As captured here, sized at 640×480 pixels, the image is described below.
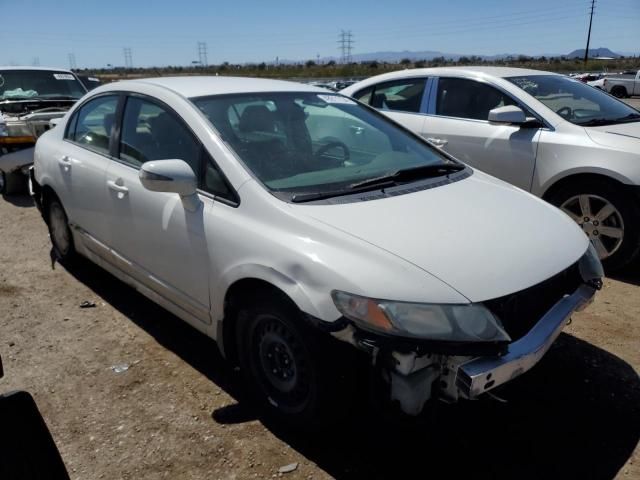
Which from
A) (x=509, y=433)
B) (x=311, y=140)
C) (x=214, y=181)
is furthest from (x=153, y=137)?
(x=509, y=433)

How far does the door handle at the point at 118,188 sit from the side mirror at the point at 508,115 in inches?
127

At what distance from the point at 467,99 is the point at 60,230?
13.1 feet

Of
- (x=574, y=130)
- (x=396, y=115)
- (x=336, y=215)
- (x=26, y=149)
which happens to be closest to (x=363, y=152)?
(x=336, y=215)

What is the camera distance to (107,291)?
4.37 m

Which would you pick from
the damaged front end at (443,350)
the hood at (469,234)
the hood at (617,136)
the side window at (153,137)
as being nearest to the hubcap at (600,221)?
the hood at (617,136)

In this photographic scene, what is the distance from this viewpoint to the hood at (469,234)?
2229 millimetres

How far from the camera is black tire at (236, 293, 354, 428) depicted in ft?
7.39

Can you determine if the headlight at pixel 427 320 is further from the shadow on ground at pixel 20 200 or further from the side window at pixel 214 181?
the shadow on ground at pixel 20 200

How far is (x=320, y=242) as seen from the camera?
2.34 meters

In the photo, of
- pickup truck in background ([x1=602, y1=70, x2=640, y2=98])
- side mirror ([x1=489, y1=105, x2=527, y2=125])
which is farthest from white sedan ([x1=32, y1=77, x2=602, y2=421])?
pickup truck in background ([x1=602, y1=70, x2=640, y2=98])

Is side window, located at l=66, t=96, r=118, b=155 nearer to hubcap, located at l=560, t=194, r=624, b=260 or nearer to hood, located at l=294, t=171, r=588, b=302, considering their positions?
hood, located at l=294, t=171, r=588, b=302

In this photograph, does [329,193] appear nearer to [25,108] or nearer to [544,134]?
[544,134]

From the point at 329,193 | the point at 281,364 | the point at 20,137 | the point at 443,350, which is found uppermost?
the point at 329,193

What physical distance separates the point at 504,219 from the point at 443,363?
2.92 feet
